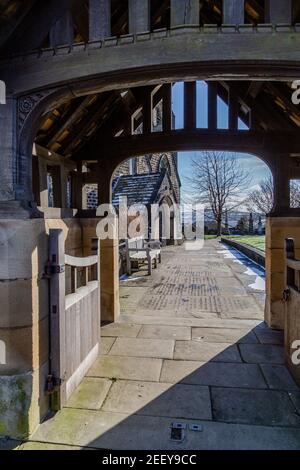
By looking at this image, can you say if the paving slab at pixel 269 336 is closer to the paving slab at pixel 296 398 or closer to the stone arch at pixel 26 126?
the paving slab at pixel 296 398

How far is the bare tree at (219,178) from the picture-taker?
32969 millimetres

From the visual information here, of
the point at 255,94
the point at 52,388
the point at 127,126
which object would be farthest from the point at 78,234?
the point at 255,94

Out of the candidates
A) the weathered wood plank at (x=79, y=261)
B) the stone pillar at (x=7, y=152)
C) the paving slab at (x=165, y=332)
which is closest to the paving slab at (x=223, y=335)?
the paving slab at (x=165, y=332)

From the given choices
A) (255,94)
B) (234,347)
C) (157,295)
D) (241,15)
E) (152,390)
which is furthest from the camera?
(157,295)

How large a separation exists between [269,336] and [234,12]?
4171 mm

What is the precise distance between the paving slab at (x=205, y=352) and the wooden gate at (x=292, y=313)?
662mm

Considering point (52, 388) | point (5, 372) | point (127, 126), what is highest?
point (127, 126)

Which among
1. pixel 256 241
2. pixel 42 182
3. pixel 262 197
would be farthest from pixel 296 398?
pixel 262 197

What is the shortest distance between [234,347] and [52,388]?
101 inches

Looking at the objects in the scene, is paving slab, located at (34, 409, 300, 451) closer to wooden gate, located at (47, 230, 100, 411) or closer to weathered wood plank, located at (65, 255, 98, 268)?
wooden gate, located at (47, 230, 100, 411)

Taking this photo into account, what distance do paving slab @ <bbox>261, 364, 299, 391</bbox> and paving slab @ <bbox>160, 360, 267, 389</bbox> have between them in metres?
0.08

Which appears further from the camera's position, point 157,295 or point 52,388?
point 157,295

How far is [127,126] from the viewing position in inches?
205
